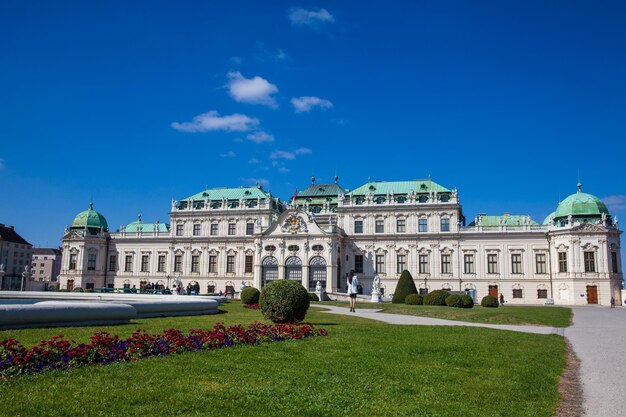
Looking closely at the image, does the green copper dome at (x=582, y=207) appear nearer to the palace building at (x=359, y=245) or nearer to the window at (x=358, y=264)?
the palace building at (x=359, y=245)

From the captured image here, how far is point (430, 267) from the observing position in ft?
228

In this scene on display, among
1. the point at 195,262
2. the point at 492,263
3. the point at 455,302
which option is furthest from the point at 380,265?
the point at 195,262

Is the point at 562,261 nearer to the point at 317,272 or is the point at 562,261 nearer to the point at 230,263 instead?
the point at 317,272

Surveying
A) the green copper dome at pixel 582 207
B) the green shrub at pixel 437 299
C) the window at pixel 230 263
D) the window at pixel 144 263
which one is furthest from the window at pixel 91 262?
the green copper dome at pixel 582 207

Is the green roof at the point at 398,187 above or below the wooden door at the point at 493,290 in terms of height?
above

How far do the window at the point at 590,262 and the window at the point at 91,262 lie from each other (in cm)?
6822

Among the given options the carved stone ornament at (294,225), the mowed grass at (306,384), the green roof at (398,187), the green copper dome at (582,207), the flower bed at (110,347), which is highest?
the green roof at (398,187)

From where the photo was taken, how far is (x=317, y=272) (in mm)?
69688

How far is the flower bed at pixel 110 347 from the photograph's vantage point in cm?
1051

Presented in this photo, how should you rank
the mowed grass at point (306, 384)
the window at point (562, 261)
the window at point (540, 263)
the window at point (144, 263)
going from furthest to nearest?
1. the window at point (144, 263)
2. the window at point (540, 263)
3. the window at point (562, 261)
4. the mowed grass at point (306, 384)

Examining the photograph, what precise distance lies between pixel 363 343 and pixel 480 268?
55.1 m

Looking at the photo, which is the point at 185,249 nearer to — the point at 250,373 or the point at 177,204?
the point at 177,204

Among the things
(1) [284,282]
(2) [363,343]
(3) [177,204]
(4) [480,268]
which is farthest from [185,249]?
(2) [363,343]

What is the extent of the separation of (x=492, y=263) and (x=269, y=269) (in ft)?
95.4
